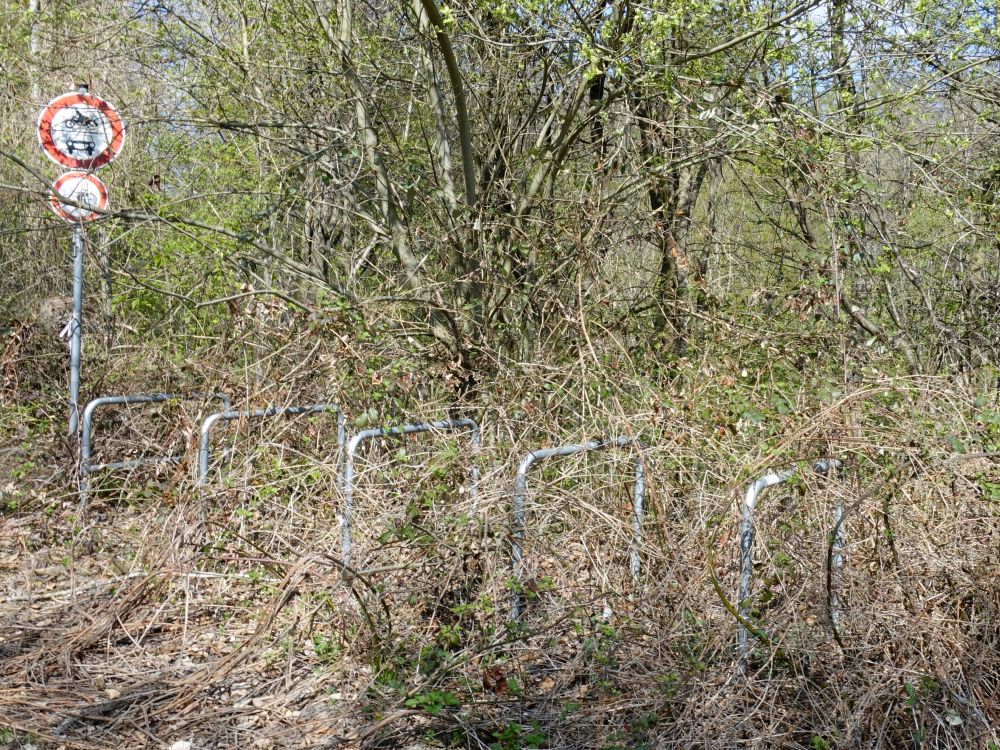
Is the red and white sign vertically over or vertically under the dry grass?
over

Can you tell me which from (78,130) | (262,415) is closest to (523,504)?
(262,415)

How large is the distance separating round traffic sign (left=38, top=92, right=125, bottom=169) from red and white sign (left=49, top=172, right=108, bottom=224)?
0.12m

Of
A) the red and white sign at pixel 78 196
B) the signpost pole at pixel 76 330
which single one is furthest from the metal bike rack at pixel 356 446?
the signpost pole at pixel 76 330

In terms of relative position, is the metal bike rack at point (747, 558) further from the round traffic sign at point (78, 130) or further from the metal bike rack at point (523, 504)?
the round traffic sign at point (78, 130)

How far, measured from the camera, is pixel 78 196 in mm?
7113

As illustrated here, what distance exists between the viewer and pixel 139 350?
332 inches

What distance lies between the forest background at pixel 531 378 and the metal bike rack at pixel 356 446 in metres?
0.10

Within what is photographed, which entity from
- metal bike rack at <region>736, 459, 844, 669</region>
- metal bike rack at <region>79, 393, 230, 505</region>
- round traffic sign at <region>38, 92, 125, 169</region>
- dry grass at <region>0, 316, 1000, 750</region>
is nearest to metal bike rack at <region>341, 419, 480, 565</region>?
dry grass at <region>0, 316, 1000, 750</region>

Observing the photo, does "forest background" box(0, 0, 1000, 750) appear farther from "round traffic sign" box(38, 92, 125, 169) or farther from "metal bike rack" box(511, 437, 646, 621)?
"round traffic sign" box(38, 92, 125, 169)

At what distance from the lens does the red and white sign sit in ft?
22.3

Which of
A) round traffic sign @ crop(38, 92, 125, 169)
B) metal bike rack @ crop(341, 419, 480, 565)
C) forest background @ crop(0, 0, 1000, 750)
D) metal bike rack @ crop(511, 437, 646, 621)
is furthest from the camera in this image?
round traffic sign @ crop(38, 92, 125, 169)

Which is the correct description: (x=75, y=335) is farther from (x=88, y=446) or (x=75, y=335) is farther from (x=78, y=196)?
(x=78, y=196)

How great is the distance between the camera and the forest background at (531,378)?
425 centimetres

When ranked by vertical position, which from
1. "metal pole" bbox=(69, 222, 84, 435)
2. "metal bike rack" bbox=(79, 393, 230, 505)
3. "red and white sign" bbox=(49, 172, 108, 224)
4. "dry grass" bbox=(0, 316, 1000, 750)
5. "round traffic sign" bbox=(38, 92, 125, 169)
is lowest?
"dry grass" bbox=(0, 316, 1000, 750)
